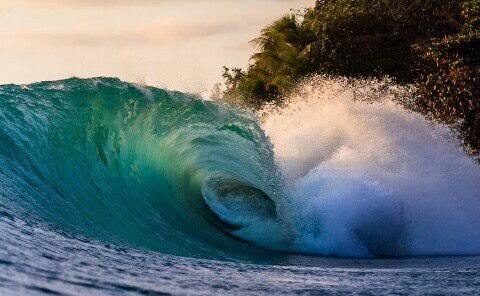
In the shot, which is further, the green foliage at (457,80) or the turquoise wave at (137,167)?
the green foliage at (457,80)

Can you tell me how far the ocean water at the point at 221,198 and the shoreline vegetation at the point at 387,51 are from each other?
7106 millimetres

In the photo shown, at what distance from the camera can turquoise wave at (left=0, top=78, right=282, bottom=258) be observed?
8.67m

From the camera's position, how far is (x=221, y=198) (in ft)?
39.5

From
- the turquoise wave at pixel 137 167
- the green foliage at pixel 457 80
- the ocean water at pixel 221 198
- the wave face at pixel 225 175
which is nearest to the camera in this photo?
the ocean water at pixel 221 198

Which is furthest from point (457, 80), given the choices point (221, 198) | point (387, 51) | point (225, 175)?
point (221, 198)

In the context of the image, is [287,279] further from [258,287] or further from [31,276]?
[31,276]

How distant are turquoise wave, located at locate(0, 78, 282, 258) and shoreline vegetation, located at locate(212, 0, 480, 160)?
29.0ft

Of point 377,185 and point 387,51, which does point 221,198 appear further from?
point 387,51

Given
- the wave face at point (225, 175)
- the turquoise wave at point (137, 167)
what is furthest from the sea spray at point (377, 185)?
the turquoise wave at point (137, 167)

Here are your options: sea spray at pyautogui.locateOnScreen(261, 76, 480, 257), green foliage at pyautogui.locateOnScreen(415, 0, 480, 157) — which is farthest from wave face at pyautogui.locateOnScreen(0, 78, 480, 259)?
green foliage at pyautogui.locateOnScreen(415, 0, 480, 157)

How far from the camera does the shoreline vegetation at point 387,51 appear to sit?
21.5 meters

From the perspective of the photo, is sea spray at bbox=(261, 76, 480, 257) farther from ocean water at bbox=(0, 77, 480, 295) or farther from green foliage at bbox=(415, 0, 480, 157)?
green foliage at bbox=(415, 0, 480, 157)

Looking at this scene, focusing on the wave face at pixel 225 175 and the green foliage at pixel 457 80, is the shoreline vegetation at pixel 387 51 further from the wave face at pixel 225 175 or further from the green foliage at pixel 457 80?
the wave face at pixel 225 175

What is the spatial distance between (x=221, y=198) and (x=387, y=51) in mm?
16272
